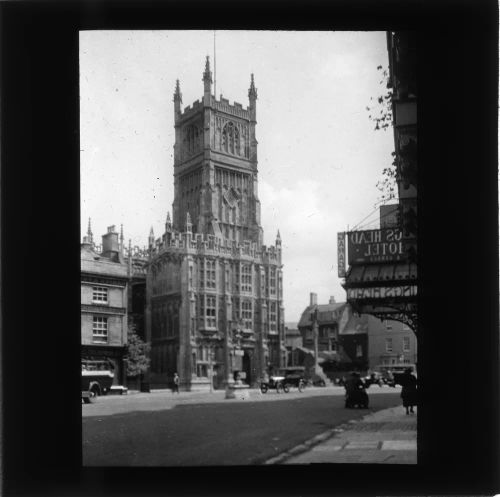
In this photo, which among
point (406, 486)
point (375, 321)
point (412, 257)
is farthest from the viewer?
point (375, 321)

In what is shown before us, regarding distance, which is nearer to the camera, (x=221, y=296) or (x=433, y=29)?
(x=433, y=29)

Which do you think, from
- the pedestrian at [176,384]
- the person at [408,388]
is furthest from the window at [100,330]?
the person at [408,388]

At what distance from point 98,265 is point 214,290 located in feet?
27.6

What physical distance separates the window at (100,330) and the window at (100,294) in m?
1.02

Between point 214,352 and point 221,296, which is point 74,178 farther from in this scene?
point 214,352

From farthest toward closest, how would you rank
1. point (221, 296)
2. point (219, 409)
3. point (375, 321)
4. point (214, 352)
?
point (375, 321) < point (214, 352) < point (221, 296) < point (219, 409)

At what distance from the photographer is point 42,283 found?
1098cm

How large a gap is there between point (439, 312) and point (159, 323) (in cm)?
3725

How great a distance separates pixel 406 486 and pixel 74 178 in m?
6.68

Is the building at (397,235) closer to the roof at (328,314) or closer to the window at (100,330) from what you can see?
the window at (100,330)

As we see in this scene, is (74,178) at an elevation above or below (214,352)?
above

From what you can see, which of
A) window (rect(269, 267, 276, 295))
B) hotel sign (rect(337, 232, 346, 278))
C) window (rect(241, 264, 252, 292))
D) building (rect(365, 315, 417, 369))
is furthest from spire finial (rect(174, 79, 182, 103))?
building (rect(365, 315, 417, 369))

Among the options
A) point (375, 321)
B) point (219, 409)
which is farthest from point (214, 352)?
point (219, 409)

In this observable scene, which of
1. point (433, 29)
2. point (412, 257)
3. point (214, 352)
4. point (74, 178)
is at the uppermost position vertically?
point (433, 29)
